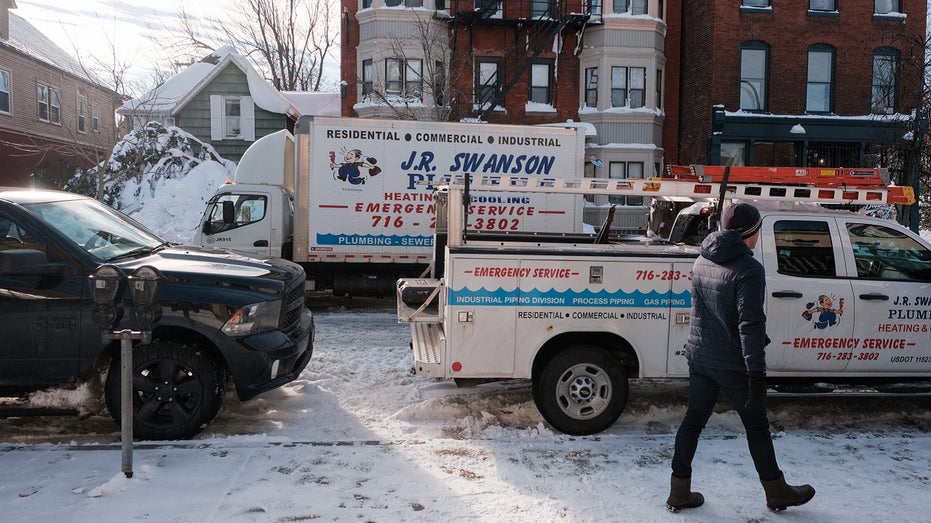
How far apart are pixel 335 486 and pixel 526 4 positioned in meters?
22.2

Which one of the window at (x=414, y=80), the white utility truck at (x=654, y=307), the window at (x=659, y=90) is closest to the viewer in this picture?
the white utility truck at (x=654, y=307)

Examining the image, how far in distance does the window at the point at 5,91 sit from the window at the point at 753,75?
27314 millimetres

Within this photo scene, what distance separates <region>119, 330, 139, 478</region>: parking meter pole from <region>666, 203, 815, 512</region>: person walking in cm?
345

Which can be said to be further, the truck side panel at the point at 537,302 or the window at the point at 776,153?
the window at the point at 776,153

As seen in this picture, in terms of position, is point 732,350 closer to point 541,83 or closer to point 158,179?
point 541,83

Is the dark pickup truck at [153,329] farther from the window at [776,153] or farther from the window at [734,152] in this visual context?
the window at [776,153]

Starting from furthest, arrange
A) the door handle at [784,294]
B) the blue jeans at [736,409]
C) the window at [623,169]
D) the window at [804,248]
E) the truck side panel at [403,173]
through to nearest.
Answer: the window at [623,169]
the truck side panel at [403,173]
the window at [804,248]
the door handle at [784,294]
the blue jeans at [736,409]

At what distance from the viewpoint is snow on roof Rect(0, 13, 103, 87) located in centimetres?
2862

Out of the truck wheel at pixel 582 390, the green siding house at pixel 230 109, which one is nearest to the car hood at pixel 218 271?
the truck wheel at pixel 582 390

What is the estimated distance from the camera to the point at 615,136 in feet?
79.3

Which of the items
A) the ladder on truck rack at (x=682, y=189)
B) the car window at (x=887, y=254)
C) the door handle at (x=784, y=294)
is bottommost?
the door handle at (x=784, y=294)

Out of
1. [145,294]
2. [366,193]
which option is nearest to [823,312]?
[145,294]

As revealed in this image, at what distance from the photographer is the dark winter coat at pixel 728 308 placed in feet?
12.9

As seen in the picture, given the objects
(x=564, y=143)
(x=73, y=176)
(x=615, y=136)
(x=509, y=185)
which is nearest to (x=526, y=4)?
(x=615, y=136)
